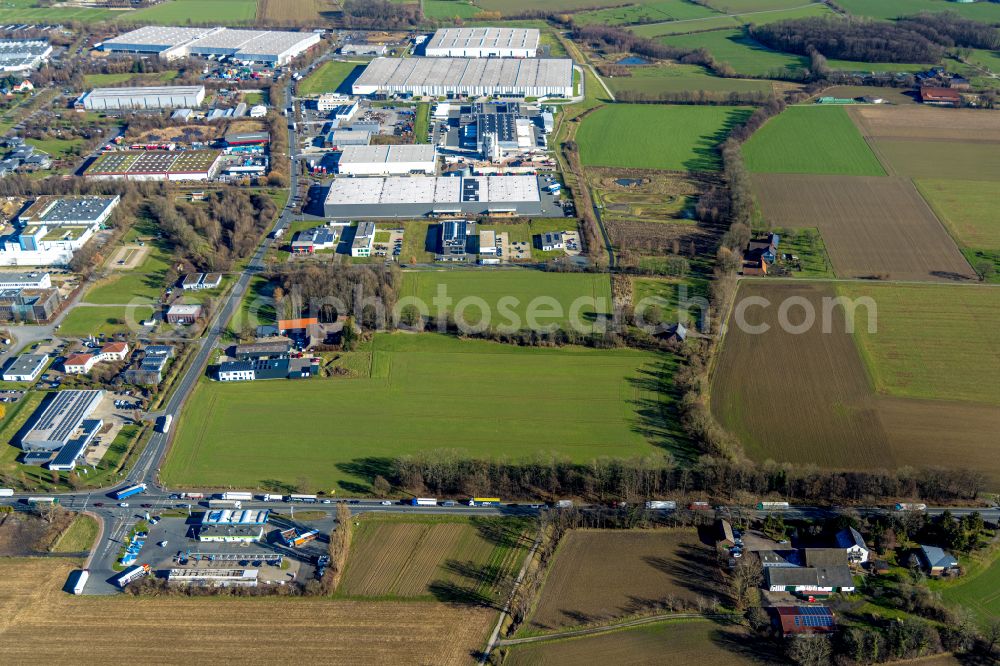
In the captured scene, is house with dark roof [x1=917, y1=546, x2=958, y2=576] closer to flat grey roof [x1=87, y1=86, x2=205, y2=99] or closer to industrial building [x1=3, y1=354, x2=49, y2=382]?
industrial building [x1=3, y1=354, x2=49, y2=382]

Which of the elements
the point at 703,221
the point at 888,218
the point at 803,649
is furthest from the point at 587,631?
the point at 888,218

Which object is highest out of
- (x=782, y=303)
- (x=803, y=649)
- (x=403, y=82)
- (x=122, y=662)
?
(x=403, y=82)

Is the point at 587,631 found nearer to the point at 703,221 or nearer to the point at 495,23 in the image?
the point at 703,221

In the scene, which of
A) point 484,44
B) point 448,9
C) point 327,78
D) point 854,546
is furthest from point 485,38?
point 854,546

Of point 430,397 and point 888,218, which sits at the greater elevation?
point 888,218

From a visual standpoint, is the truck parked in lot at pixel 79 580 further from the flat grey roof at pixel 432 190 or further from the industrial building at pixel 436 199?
the flat grey roof at pixel 432 190

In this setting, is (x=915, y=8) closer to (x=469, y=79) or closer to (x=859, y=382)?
(x=469, y=79)
